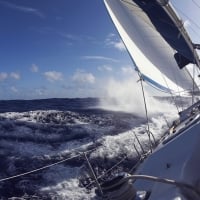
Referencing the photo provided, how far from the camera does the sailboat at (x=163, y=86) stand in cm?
310

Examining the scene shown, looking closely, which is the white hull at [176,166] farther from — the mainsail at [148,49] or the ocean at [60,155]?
the mainsail at [148,49]

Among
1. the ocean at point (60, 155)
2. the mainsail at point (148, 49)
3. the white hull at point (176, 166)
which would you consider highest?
the mainsail at point (148, 49)

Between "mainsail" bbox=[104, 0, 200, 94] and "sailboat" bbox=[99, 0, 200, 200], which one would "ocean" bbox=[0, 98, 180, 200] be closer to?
"sailboat" bbox=[99, 0, 200, 200]

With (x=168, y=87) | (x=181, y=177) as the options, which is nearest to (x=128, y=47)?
(x=168, y=87)

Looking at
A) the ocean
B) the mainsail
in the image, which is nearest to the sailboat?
the mainsail

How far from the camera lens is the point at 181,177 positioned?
3400mm

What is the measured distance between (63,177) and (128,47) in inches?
173

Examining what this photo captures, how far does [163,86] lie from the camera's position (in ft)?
31.5

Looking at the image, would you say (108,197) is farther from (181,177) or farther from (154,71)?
(154,71)

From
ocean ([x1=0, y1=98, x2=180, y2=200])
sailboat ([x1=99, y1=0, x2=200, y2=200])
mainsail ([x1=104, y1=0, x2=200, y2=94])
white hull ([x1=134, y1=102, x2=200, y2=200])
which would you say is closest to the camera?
sailboat ([x1=99, y1=0, x2=200, y2=200])

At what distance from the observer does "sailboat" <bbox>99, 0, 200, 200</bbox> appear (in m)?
3.10

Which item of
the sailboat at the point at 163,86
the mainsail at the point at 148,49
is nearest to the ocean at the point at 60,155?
the sailboat at the point at 163,86

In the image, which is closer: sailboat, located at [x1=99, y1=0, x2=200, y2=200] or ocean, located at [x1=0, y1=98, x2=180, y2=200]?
sailboat, located at [x1=99, y1=0, x2=200, y2=200]

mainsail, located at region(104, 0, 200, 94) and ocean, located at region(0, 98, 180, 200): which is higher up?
mainsail, located at region(104, 0, 200, 94)
